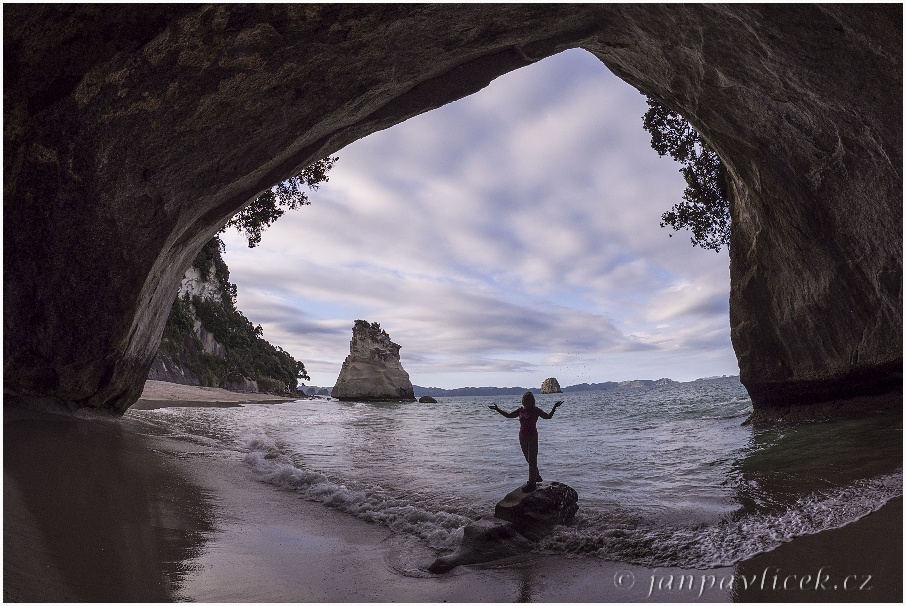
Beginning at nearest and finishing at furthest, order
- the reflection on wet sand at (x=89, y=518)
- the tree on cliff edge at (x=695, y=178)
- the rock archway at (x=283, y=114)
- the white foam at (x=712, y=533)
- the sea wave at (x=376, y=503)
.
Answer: the reflection on wet sand at (x=89, y=518)
the white foam at (x=712, y=533)
the sea wave at (x=376, y=503)
the rock archway at (x=283, y=114)
the tree on cliff edge at (x=695, y=178)

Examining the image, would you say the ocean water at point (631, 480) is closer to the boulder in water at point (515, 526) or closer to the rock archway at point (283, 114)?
the boulder in water at point (515, 526)

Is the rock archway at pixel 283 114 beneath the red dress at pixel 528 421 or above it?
above

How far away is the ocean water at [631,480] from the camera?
4.57 m

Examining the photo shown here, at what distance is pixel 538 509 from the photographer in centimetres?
508

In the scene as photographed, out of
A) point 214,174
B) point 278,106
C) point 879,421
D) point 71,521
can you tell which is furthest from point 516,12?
point 879,421

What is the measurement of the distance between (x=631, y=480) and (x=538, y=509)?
3075mm

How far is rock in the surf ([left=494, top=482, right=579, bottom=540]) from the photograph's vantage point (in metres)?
4.89

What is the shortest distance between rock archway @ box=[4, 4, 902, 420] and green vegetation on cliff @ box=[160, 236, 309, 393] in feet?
98.8

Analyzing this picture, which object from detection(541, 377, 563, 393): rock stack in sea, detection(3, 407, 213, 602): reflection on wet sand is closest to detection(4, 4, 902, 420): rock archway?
detection(3, 407, 213, 602): reflection on wet sand

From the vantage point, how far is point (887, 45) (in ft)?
17.8

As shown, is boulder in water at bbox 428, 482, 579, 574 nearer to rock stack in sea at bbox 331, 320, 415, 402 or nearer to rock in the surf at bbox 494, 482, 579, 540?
rock in the surf at bbox 494, 482, 579, 540

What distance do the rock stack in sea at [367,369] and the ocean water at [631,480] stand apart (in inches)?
1707

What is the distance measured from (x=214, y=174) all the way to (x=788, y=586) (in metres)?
7.86

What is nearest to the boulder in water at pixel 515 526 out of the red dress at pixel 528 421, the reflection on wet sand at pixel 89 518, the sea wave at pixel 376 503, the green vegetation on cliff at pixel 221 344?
the sea wave at pixel 376 503
